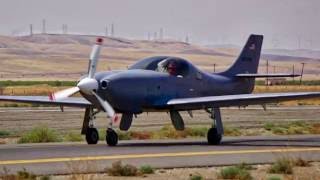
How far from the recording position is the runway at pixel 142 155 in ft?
54.9

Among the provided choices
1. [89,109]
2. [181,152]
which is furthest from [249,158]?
[89,109]

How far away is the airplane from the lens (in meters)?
23.2

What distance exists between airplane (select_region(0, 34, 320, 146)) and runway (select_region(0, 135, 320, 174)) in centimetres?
139

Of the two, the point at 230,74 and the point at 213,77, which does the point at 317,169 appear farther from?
the point at 230,74

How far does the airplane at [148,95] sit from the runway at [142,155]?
4.56ft

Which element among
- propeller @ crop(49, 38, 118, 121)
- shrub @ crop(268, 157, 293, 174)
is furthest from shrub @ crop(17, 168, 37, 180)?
propeller @ crop(49, 38, 118, 121)

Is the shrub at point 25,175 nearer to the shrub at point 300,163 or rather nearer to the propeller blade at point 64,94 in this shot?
the shrub at point 300,163

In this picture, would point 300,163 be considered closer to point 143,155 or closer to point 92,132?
point 143,155

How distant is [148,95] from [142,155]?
4905mm

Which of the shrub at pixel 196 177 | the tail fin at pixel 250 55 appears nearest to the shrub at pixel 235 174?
the shrub at pixel 196 177

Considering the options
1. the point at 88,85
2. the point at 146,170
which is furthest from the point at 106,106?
the point at 146,170

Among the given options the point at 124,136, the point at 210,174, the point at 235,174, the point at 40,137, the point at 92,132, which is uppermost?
the point at 235,174

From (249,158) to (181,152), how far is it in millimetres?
2253

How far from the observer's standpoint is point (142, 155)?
65.2 ft
